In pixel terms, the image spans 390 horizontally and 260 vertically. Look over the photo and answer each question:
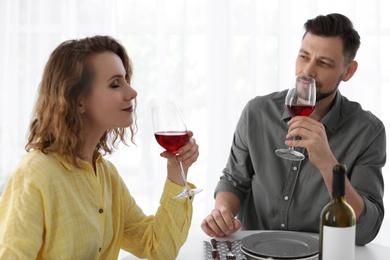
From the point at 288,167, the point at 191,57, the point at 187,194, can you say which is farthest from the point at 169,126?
the point at 191,57

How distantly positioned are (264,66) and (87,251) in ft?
7.58

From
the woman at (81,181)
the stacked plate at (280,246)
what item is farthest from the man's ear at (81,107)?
the stacked plate at (280,246)

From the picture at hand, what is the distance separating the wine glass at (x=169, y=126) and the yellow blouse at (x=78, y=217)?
0.19 m

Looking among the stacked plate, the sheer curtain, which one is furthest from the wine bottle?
the sheer curtain

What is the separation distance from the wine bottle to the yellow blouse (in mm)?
635

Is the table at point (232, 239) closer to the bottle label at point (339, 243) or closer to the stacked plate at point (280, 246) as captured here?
the stacked plate at point (280, 246)

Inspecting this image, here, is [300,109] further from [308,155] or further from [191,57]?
[191,57]

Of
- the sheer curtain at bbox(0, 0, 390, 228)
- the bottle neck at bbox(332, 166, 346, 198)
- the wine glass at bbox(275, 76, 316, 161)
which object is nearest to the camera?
the bottle neck at bbox(332, 166, 346, 198)

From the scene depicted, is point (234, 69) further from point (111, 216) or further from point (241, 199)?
point (111, 216)

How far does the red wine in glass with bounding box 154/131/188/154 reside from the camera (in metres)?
1.63

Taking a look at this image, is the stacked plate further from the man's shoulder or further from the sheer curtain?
the sheer curtain

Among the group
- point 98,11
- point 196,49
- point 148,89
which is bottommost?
point 148,89

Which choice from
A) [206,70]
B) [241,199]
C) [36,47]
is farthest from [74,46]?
[36,47]

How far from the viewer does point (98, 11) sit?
12.3 ft
